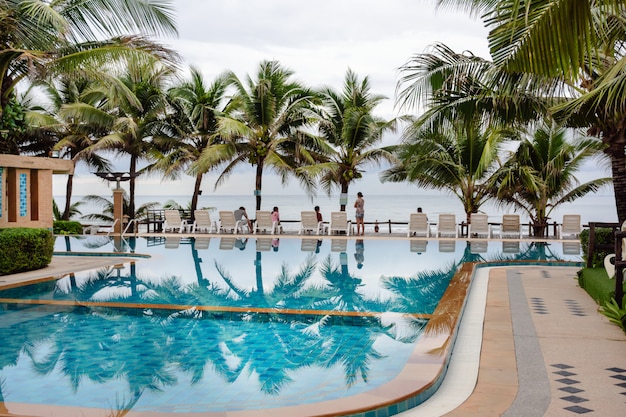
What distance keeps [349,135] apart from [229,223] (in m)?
5.35

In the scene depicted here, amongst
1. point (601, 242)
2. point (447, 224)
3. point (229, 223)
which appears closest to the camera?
point (601, 242)

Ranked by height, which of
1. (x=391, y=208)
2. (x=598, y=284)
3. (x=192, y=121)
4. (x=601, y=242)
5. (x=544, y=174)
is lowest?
(x=598, y=284)

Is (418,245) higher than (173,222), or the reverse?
(173,222)

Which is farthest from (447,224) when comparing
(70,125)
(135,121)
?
(70,125)

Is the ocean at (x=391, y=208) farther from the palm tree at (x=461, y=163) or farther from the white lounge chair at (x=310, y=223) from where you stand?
the white lounge chair at (x=310, y=223)

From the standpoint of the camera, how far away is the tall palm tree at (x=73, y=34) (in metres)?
9.48

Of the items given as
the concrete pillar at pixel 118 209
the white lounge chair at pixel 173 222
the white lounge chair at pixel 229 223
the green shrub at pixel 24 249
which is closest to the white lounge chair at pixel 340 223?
the white lounge chair at pixel 229 223

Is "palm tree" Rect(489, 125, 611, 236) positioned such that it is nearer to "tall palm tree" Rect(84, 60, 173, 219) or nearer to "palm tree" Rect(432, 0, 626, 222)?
"palm tree" Rect(432, 0, 626, 222)

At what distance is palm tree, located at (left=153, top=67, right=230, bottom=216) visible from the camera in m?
23.0

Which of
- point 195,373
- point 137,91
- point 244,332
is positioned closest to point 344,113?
point 137,91

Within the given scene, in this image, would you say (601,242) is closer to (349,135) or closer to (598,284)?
(598,284)

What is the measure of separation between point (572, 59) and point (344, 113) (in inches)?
744

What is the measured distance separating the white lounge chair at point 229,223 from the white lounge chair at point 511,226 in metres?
8.89

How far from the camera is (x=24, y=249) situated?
10.8 metres
